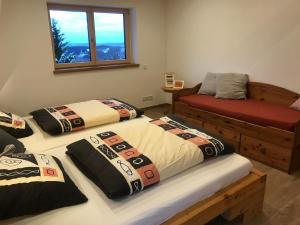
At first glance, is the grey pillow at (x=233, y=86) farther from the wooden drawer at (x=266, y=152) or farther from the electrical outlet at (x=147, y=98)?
the electrical outlet at (x=147, y=98)

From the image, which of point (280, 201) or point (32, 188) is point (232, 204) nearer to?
point (280, 201)

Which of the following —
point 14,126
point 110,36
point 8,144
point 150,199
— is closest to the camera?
point 150,199

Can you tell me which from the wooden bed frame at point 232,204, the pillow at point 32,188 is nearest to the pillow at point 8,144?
the pillow at point 32,188

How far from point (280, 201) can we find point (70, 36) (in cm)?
355

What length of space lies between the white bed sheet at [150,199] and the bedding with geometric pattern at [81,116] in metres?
0.60

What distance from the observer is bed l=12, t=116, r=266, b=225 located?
1287mm

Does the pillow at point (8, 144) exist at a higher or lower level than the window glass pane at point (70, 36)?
lower

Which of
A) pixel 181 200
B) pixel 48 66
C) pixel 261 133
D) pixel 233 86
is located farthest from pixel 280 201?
pixel 48 66

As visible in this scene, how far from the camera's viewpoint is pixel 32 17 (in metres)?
3.29

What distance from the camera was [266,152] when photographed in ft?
8.79

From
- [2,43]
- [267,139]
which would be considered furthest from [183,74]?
[2,43]

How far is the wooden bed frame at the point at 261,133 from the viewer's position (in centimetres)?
249

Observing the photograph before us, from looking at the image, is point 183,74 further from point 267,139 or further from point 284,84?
point 267,139

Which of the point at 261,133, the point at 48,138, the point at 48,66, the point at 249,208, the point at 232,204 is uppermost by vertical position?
the point at 48,66
